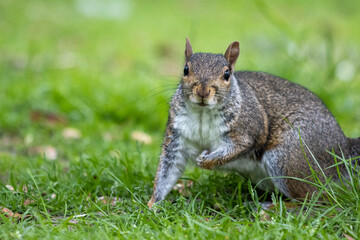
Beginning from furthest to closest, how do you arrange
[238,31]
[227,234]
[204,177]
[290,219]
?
[238,31] < [204,177] < [290,219] < [227,234]

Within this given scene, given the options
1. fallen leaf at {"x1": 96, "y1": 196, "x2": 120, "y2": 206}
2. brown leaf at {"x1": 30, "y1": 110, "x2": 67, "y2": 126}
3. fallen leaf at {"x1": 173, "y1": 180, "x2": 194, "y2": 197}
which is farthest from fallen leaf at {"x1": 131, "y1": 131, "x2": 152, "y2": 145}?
fallen leaf at {"x1": 96, "y1": 196, "x2": 120, "y2": 206}

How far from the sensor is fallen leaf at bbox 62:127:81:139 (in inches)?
190

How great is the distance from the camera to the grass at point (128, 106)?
2.76m

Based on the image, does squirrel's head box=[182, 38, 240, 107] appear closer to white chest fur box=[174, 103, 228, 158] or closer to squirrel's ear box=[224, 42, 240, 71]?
squirrel's ear box=[224, 42, 240, 71]

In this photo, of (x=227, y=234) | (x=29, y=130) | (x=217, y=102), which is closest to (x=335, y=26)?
(x=29, y=130)

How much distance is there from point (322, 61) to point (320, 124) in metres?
3.35

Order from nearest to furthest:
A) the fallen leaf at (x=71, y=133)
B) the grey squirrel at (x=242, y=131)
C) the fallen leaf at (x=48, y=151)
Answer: the grey squirrel at (x=242, y=131) → the fallen leaf at (x=48, y=151) → the fallen leaf at (x=71, y=133)

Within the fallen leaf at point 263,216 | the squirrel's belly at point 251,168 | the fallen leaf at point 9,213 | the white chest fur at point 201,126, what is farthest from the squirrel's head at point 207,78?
the fallen leaf at point 9,213

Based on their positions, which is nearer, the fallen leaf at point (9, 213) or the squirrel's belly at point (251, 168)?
the fallen leaf at point (9, 213)

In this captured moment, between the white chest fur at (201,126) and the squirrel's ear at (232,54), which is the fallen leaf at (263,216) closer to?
the white chest fur at (201,126)

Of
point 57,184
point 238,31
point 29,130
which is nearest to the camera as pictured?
point 57,184

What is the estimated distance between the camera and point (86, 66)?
717cm

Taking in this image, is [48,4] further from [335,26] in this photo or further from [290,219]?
[290,219]

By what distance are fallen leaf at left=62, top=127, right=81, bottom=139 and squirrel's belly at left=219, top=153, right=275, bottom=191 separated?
1.97 m
